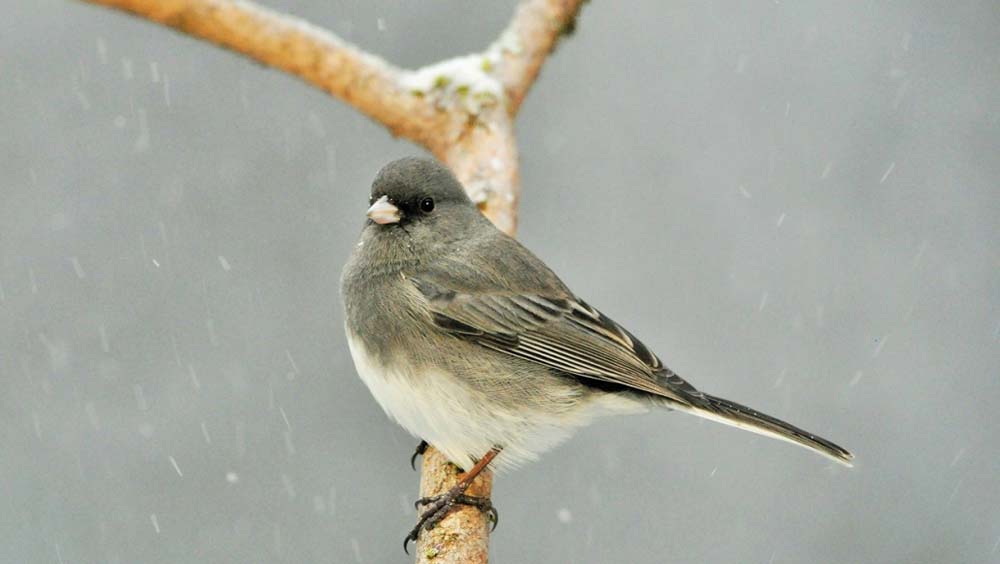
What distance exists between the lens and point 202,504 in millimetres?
4801

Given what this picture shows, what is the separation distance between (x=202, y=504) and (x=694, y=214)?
8.92 feet

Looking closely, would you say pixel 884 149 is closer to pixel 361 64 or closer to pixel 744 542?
pixel 744 542

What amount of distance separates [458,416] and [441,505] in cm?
26

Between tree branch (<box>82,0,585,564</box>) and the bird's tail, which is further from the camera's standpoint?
tree branch (<box>82,0,585,564</box>)

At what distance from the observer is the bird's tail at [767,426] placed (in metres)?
3.18

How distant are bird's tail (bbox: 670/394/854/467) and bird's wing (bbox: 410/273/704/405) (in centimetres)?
6

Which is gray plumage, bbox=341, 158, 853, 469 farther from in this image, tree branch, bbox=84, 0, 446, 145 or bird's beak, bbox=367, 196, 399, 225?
tree branch, bbox=84, 0, 446, 145

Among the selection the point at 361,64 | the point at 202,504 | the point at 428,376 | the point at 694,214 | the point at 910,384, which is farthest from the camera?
the point at 694,214

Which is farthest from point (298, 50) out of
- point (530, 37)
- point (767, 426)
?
point (767, 426)

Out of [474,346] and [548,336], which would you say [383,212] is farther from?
[548,336]

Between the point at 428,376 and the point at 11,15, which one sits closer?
the point at 428,376

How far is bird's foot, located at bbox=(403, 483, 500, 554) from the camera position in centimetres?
311

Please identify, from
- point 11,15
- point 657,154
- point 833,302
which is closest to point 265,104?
point 11,15

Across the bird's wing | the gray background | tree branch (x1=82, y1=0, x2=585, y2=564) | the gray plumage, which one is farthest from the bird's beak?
the gray background
